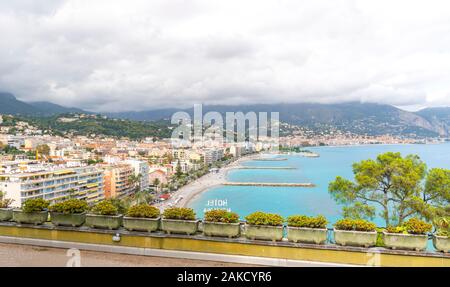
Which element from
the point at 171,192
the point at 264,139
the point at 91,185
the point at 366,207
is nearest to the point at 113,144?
the point at 171,192

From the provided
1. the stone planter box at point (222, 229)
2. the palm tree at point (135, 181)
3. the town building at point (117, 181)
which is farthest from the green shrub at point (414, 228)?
the palm tree at point (135, 181)

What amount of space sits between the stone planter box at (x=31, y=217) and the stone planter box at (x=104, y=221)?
60cm

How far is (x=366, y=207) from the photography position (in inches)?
223

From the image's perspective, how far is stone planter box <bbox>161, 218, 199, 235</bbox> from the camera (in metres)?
3.50

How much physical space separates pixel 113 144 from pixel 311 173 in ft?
133

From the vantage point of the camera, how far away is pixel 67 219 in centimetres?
379

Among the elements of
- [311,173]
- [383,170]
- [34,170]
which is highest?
[383,170]

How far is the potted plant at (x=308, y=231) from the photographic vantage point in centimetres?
327

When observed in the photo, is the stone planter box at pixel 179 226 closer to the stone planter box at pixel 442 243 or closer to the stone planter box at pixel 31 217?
the stone planter box at pixel 31 217

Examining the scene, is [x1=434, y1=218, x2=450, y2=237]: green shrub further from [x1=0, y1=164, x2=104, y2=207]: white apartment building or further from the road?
[x1=0, y1=164, x2=104, y2=207]: white apartment building

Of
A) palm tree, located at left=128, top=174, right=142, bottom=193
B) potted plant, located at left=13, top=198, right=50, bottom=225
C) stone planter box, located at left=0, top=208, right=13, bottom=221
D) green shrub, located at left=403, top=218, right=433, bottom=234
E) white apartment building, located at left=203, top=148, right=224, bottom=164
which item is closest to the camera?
green shrub, located at left=403, top=218, right=433, bottom=234

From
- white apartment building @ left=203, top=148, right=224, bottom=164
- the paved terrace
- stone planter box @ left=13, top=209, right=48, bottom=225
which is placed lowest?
white apartment building @ left=203, top=148, right=224, bottom=164

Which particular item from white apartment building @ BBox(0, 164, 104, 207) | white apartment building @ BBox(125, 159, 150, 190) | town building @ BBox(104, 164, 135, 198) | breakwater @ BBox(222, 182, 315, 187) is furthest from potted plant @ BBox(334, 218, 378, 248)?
breakwater @ BBox(222, 182, 315, 187)
